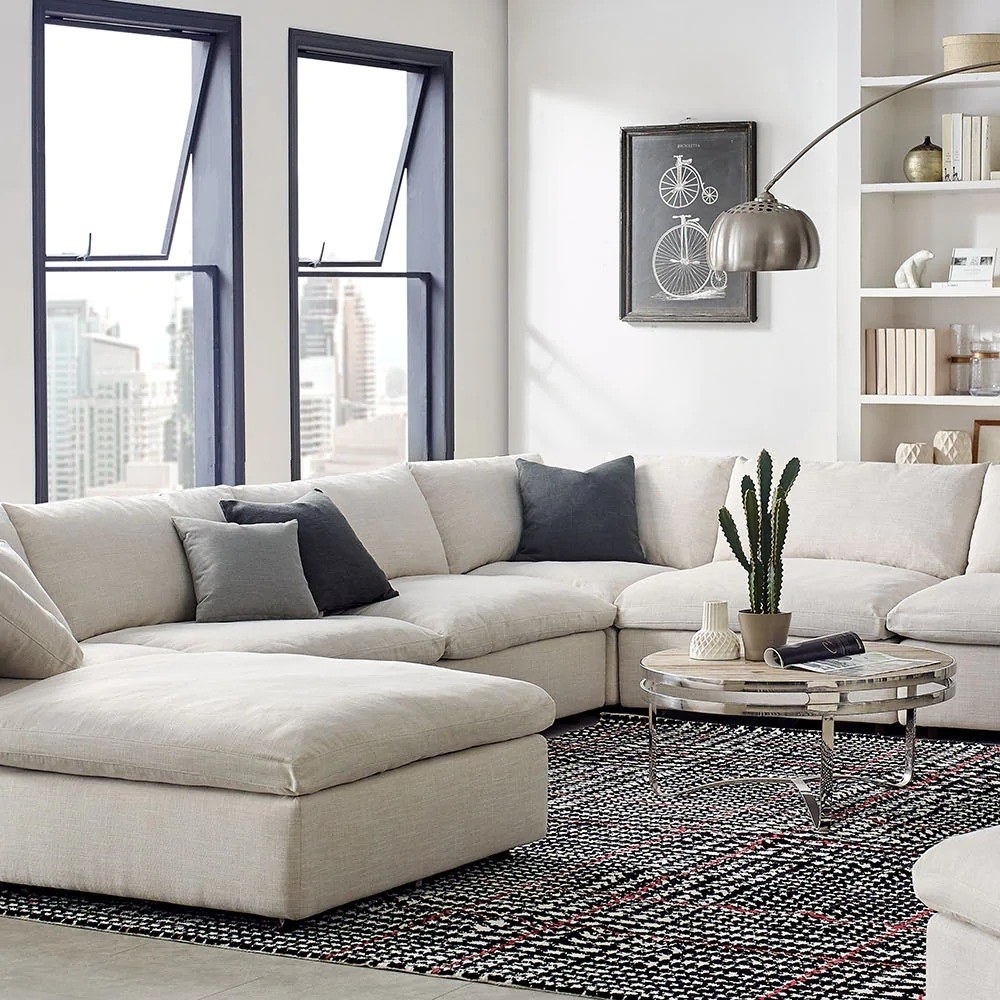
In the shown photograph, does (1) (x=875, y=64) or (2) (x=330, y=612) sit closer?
(2) (x=330, y=612)

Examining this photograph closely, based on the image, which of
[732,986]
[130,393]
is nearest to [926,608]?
[732,986]

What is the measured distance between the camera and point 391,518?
6.20 metres

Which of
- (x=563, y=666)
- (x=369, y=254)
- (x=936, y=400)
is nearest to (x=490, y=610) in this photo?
(x=563, y=666)

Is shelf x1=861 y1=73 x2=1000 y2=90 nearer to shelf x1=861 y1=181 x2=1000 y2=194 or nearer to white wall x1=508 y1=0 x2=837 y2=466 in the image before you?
white wall x1=508 y1=0 x2=837 y2=466

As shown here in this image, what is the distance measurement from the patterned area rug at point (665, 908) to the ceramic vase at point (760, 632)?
0.39 metres

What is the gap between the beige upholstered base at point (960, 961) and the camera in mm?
2670

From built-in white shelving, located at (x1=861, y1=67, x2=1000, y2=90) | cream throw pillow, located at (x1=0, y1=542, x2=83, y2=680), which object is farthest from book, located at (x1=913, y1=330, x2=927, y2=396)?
cream throw pillow, located at (x1=0, y1=542, x2=83, y2=680)

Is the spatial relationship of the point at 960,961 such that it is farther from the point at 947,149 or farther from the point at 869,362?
the point at 947,149

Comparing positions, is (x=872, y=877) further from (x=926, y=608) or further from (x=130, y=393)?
(x=130, y=393)

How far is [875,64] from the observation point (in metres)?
7.14

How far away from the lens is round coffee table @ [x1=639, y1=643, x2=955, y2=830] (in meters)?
4.45

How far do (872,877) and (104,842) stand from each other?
170cm

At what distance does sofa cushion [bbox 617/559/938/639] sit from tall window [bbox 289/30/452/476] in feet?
5.58

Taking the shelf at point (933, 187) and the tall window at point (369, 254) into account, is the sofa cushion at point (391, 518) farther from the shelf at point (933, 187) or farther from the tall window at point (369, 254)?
the shelf at point (933, 187)
